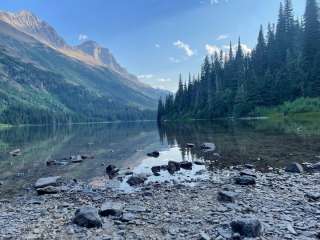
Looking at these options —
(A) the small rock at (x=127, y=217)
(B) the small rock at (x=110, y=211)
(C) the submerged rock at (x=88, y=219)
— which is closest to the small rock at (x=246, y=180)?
(A) the small rock at (x=127, y=217)

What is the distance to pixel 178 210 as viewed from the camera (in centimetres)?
1672

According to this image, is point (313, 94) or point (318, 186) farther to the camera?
point (313, 94)

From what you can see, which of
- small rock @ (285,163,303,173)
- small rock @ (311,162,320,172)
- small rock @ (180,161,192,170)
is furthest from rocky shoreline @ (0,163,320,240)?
small rock @ (180,161,192,170)

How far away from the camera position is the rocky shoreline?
531 inches

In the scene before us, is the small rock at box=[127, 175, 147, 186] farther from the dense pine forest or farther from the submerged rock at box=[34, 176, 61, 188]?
the dense pine forest

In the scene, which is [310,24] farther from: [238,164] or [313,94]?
[238,164]

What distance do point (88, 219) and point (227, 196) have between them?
24.4ft

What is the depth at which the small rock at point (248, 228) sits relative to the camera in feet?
41.6

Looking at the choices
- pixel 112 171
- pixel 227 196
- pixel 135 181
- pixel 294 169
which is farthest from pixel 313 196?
pixel 112 171

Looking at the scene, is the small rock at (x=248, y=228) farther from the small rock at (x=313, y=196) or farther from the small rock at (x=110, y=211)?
the small rock at (x=110, y=211)

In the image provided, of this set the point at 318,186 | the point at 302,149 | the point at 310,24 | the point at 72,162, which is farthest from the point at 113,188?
the point at 310,24

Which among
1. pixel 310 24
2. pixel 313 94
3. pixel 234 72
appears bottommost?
pixel 313 94

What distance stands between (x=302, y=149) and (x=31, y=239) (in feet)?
95.8

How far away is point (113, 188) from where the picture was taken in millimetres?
23328
